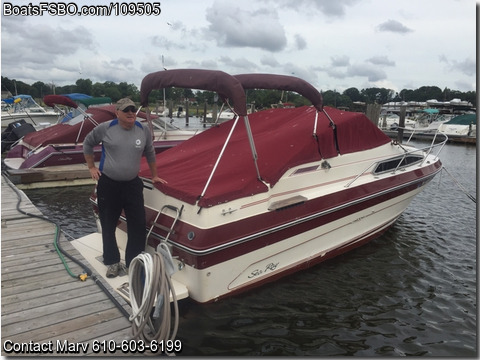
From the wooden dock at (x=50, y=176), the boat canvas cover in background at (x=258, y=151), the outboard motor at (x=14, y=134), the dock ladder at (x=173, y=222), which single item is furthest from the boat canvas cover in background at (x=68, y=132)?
the dock ladder at (x=173, y=222)

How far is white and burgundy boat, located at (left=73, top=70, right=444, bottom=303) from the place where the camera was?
4105 millimetres

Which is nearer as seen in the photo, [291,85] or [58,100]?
[291,85]

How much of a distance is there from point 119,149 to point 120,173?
0.80 ft

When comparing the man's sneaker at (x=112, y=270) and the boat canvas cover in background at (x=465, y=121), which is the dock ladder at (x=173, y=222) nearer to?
the man's sneaker at (x=112, y=270)

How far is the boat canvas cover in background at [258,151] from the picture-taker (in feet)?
14.4

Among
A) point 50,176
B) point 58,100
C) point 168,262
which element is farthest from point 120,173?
point 50,176

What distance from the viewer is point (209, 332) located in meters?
4.13

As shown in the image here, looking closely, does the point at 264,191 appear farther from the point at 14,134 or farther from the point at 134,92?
the point at 134,92

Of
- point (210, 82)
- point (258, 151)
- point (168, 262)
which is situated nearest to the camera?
point (168, 262)

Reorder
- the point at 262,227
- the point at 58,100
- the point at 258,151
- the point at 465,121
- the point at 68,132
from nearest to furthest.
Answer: the point at 262,227
the point at 258,151
the point at 58,100
the point at 68,132
the point at 465,121

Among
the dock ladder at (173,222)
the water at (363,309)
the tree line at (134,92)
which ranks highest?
the tree line at (134,92)

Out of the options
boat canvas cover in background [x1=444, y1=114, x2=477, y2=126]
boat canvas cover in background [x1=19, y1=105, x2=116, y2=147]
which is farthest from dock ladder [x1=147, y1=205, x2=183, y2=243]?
boat canvas cover in background [x1=444, y1=114, x2=477, y2=126]

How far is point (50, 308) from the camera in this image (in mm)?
3547

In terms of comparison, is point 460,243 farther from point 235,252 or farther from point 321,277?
point 235,252
